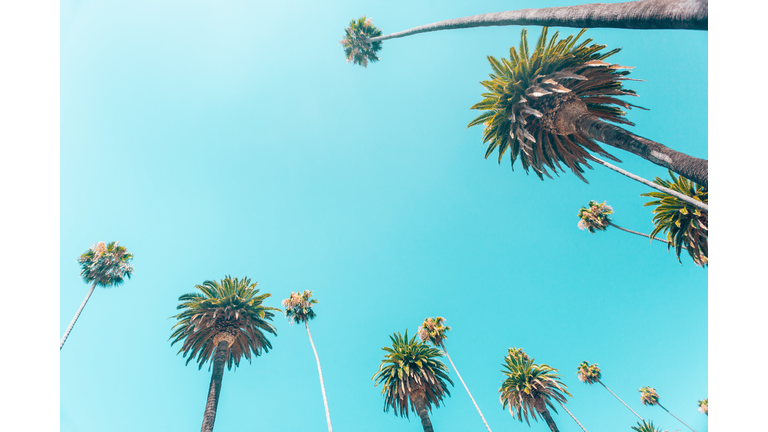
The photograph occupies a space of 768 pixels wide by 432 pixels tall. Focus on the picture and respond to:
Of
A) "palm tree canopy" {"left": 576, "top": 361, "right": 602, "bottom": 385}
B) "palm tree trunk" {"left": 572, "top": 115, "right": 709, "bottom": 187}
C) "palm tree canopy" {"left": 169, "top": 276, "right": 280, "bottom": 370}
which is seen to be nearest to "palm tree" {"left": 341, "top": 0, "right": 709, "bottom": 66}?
"palm tree trunk" {"left": 572, "top": 115, "right": 709, "bottom": 187}

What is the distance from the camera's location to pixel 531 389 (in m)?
27.6

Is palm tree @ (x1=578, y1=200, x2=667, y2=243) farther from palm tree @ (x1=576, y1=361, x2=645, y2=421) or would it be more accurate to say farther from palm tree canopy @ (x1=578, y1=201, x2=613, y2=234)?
palm tree @ (x1=576, y1=361, x2=645, y2=421)

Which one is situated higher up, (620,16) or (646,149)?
(646,149)

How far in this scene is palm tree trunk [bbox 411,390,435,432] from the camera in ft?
75.4

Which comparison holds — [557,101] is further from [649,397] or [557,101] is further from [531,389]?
[649,397]

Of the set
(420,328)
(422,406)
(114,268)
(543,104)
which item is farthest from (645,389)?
(114,268)

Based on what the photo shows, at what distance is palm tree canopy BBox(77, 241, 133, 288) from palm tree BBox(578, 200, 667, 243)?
182 ft

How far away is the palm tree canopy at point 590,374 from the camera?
48625 millimetres

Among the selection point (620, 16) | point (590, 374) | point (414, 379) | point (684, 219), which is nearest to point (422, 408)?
point (414, 379)

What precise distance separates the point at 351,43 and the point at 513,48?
23.0 metres

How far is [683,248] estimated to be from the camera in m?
18.4

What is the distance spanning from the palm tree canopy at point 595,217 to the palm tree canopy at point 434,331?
78.9ft

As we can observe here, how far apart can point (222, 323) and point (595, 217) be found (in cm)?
4494

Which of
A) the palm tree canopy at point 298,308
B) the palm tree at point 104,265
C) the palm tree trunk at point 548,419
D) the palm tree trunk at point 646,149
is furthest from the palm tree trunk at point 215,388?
the palm tree trunk at point 548,419
